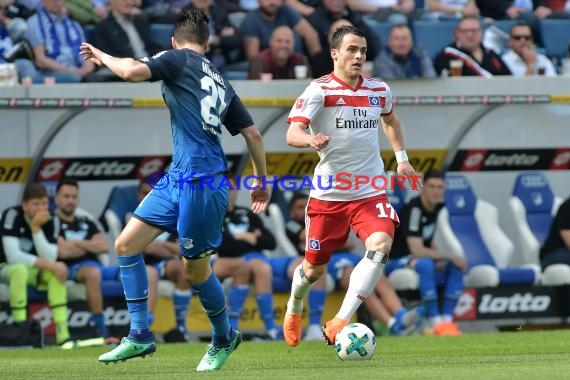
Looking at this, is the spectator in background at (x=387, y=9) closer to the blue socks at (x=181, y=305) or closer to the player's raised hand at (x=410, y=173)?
the blue socks at (x=181, y=305)

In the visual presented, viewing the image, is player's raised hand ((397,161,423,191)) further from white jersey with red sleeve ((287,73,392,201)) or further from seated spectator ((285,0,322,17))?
seated spectator ((285,0,322,17))

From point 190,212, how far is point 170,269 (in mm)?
5303

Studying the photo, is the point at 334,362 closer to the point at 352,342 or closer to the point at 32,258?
the point at 352,342

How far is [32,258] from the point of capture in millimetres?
13141

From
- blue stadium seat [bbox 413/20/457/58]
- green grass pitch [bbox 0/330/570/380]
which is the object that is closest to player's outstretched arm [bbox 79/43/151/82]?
green grass pitch [bbox 0/330/570/380]

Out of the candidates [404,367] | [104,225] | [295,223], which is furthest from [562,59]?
[404,367]

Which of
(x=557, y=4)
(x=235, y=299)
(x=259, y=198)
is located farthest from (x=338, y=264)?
(x=557, y=4)

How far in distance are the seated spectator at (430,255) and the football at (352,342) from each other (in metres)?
5.02

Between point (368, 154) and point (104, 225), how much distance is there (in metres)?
4.80

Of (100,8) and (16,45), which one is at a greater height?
(100,8)

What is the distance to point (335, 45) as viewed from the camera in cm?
977

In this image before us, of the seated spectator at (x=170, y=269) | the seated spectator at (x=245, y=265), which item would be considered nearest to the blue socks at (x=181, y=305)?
the seated spectator at (x=170, y=269)

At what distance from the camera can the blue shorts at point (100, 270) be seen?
13406 mm

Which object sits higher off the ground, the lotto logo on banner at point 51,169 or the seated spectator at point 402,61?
the seated spectator at point 402,61
